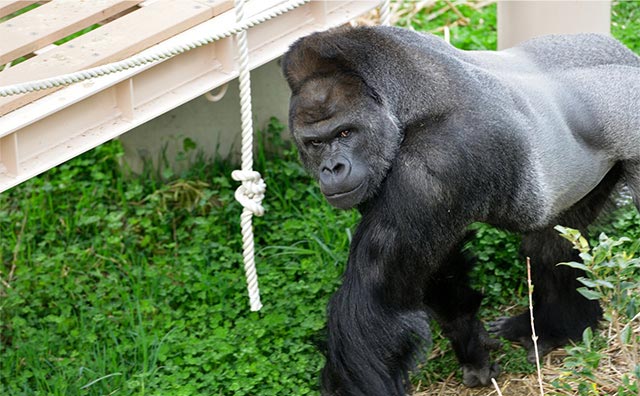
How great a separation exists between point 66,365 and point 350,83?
145 centimetres

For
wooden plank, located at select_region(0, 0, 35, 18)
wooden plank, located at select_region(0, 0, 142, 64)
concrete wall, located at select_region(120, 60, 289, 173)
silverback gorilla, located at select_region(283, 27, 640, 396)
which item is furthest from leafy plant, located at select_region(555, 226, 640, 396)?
wooden plank, located at select_region(0, 0, 35, 18)

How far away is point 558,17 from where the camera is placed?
173 inches

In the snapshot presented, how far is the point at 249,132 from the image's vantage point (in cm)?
390

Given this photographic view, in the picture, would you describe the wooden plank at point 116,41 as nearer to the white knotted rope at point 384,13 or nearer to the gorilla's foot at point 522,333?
the white knotted rope at point 384,13

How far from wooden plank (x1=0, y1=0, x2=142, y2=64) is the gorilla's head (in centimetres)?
103

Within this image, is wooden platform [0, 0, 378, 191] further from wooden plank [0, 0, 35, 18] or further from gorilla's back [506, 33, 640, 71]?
gorilla's back [506, 33, 640, 71]

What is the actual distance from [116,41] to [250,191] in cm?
68

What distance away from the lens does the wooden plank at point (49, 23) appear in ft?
12.4

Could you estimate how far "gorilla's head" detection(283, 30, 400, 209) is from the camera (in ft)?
10.6

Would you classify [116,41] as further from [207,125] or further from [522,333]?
[522,333]

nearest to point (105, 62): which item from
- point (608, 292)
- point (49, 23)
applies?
point (49, 23)

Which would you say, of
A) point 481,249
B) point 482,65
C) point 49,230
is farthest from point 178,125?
point 482,65

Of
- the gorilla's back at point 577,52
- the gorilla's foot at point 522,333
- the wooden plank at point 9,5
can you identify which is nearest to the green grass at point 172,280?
the gorilla's foot at point 522,333

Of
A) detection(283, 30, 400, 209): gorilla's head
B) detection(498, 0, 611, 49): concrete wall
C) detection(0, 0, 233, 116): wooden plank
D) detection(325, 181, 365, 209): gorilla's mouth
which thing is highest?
detection(0, 0, 233, 116): wooden plank
